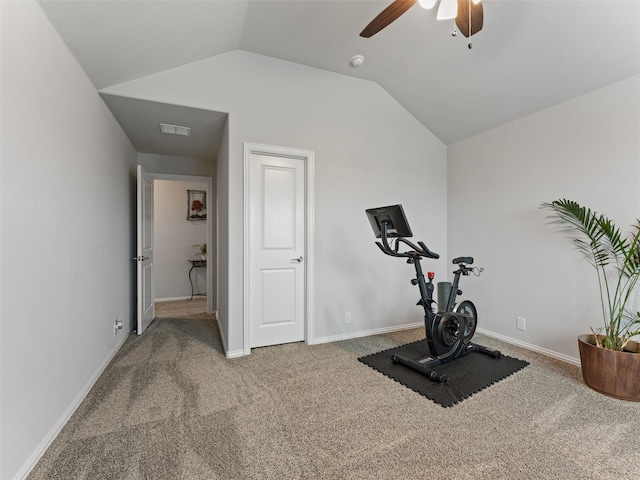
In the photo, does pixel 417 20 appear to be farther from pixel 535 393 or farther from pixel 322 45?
pixel 535 393

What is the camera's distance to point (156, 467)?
1497 mm

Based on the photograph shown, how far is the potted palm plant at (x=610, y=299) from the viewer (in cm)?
213

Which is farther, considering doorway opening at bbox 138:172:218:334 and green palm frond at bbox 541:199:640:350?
doorway opening at bbox 138:172:218:334

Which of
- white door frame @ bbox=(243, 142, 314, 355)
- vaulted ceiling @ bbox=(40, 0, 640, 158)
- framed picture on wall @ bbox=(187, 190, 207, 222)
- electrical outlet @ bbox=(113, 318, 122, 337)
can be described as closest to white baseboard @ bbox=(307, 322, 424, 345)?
white door frame @ bbox=(243, 142, 314, 355)

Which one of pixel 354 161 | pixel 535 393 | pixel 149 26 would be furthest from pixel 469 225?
pixel 149 26

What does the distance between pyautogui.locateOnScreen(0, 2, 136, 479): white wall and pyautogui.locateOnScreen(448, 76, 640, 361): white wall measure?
13.0 feet

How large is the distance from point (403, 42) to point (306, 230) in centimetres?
206

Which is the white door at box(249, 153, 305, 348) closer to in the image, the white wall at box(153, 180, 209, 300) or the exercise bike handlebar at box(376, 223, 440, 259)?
the exercise bike handlebar at box(376, 223, 440, 259)

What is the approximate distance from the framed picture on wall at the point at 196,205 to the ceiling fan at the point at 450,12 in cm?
475

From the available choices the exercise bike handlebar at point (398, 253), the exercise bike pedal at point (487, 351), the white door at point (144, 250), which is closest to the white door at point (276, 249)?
the exercise bike handlebar at point (398, 253)

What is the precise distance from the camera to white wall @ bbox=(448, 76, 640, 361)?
2.53 meters

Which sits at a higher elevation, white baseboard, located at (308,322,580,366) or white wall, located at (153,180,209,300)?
white wall, located at (153,180,209,300)

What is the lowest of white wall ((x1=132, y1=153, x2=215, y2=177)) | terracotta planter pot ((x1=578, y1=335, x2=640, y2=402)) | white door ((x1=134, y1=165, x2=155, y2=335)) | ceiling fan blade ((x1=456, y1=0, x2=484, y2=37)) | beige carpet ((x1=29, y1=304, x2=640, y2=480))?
beige carpet ((x1=29, y1=304, x2=640, y2=480))

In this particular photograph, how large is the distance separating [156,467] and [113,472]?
194 mm
